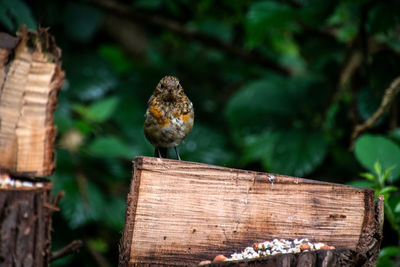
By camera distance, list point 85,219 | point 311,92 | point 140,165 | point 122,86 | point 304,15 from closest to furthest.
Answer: point 140,165 → point 304,15 → point 85,219 → point 311,92 → point 122,86

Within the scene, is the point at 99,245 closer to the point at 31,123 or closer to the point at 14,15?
the point at 14,15

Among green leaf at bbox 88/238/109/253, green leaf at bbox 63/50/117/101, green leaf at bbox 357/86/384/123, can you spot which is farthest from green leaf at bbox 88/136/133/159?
green leaf at bbox 357/86/384/123

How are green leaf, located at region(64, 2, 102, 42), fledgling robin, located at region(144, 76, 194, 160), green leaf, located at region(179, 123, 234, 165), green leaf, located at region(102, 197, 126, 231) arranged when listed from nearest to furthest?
1. fledgling robin, located at region(144, 76, 194, 160)
2. green leaf, located at region(102, 197, 126, 231)
3. green leaf, located at region(179, 123, 234, 165)
4. green leaf, located at region(64, 2, 102, 42)

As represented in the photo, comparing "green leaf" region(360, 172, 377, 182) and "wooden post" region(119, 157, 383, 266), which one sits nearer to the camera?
"wooden post" region(119, 157, 383, 266)

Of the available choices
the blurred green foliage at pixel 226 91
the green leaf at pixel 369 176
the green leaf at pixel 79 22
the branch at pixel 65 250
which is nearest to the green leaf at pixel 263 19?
the blurred green foliage at pixel 226 91

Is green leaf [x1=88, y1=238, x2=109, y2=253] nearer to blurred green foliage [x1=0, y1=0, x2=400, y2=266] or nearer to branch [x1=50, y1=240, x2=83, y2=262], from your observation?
blurred green foliage [x1=0, y1=0, x2=400, y2=266]

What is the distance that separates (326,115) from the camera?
13.9 ft

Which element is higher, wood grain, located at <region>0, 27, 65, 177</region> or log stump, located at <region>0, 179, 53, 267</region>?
wood grain, located at <region>0, 27, 65, 177</region>

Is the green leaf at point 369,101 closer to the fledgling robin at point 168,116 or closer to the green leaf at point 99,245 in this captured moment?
the fledgling robin at point 168,116

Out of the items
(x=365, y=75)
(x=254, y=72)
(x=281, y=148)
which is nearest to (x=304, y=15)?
(x=365, y=75)

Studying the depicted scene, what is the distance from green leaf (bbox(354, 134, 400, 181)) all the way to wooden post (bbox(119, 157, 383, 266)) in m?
0.45

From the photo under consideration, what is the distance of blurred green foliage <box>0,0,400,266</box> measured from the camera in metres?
3.88

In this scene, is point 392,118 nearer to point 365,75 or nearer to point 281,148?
point 365,75

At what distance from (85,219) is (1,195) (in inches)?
86.1
